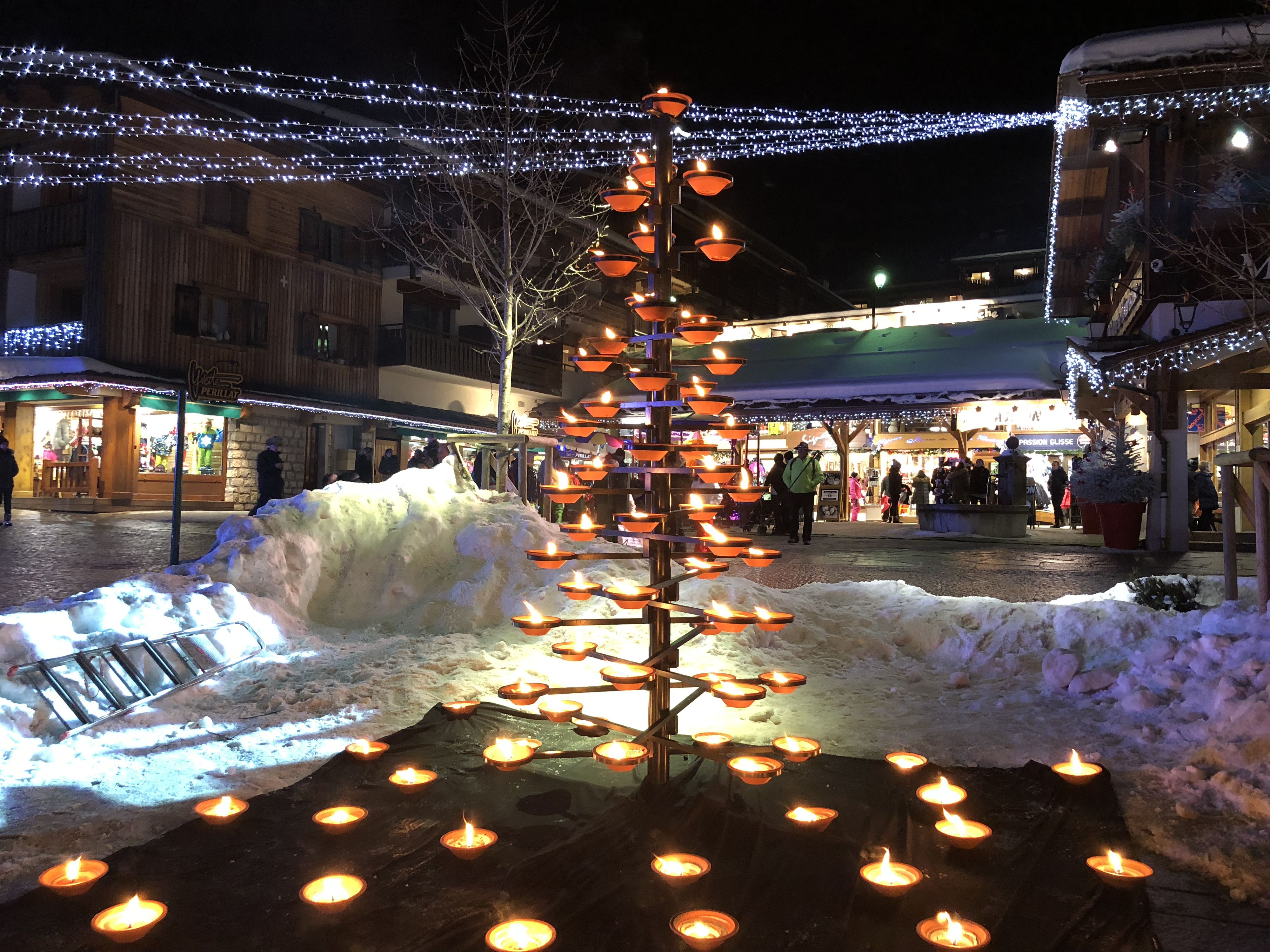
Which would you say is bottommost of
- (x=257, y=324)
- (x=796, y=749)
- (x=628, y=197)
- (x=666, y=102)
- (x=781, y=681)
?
(x=796, y=749)

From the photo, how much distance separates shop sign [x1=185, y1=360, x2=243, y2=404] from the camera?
783 centimetres

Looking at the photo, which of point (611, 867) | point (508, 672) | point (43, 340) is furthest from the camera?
point (43, 340)

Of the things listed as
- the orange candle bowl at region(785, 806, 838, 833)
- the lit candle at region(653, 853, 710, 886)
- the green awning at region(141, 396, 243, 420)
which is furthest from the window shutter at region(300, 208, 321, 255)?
the lit candle at region(653, 853, 710, 886)

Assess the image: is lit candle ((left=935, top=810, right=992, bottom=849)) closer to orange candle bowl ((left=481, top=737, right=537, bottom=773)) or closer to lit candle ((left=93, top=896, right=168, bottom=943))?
orange candle bowl ((left=481, top=737, right=537, bottom=773))

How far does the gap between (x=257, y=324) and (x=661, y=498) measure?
74.6ft

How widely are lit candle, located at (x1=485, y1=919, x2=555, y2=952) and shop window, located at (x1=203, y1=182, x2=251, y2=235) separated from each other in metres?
23.6

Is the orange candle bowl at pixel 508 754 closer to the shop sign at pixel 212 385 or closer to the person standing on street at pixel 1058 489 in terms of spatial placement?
the shop sign at pixel 212 385

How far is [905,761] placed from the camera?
383cm

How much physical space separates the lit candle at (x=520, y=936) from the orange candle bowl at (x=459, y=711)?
80.3 inches

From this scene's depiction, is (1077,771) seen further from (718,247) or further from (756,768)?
(718,247)

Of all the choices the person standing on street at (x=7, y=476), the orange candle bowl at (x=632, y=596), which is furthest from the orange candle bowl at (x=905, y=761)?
the person standing on street at (x=7, y=476)

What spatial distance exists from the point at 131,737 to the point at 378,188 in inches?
1006

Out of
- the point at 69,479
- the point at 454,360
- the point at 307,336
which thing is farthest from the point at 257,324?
the point at 454,360

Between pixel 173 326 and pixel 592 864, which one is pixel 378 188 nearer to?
pixel 173 326
